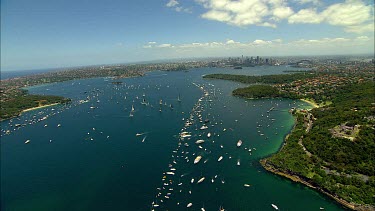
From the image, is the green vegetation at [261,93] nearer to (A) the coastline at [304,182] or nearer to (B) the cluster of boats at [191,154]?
(B) the cluster of boats at [191,154]

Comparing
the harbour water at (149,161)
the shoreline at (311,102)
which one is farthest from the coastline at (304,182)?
the shoreline at (311,102)

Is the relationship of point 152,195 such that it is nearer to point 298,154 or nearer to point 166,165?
point 166,165

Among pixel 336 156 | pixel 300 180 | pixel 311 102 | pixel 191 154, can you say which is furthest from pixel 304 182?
pixel 311 102

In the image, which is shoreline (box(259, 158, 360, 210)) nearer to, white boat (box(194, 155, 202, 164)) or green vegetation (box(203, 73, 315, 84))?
white boat (box(194, 155, 202, 164))

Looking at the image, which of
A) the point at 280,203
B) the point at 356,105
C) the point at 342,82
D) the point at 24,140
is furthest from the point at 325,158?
the point at 342,82

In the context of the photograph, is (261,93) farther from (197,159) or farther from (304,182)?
(304,182)

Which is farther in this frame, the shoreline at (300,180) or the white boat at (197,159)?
the white boat at (197,159)

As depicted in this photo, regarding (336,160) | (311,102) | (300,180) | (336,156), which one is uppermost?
(311,102)

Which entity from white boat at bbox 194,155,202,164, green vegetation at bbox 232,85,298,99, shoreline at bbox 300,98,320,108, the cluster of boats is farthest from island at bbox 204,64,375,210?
green vegetation at bbox 232,85,298,99
